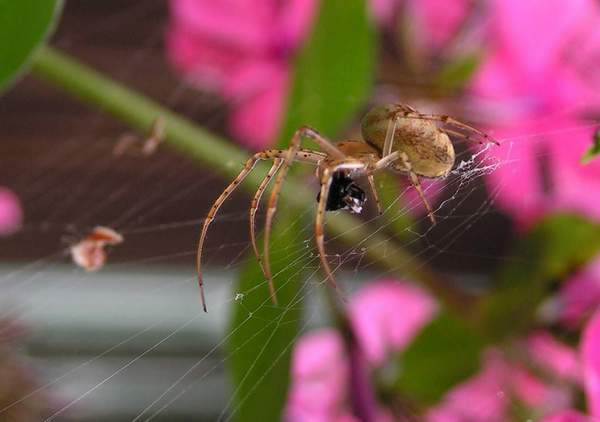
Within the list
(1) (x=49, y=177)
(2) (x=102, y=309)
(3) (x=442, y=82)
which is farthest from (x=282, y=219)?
(2) (x=102, y=309)

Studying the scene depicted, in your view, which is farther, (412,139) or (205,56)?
(205,56)

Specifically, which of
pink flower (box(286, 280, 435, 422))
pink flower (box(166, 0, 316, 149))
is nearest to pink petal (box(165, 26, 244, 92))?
pink flower (box(166, 0, 316, 149))

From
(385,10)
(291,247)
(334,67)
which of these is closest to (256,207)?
(291,247)

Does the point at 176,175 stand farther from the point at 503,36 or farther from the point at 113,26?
the point at 113,26

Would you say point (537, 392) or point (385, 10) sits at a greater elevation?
point (385, 10)

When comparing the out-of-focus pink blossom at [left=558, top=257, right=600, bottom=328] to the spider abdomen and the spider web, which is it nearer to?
the spider web

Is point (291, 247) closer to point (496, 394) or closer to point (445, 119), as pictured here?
point (445, 119)
